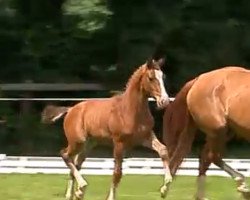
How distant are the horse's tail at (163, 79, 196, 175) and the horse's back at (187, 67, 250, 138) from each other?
20 cm

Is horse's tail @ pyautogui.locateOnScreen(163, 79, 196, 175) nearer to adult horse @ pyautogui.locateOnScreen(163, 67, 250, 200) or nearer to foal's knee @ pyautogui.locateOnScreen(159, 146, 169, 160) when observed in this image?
adult horse @ pyautogui.locateOnScreen(163, 67, 250, 200)

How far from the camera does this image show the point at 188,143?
33.4ft

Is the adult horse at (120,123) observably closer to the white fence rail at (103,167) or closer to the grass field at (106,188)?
the grass field at (106,188)

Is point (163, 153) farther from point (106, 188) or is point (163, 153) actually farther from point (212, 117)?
point (106, 188)

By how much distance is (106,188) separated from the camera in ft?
39.9

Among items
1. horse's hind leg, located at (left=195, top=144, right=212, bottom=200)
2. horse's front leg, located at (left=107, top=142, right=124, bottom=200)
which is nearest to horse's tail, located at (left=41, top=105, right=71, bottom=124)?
horse's front leg, located at (left=107, top=142, right=124, bottom=200)

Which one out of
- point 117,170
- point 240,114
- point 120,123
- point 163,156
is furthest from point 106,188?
point 240,114

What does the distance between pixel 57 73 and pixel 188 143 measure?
508 inches

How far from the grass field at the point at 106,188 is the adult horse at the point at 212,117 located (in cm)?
87

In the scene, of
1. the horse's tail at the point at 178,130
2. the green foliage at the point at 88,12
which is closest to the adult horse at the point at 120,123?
the horse's tail at the point at 178,130

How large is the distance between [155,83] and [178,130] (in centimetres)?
92

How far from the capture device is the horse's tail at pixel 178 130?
33.2ft

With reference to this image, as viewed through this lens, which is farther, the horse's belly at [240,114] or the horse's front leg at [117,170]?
the horse's front leg at [117,170]

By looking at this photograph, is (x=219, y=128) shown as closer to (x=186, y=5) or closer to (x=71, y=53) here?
(x=186, y=5)
